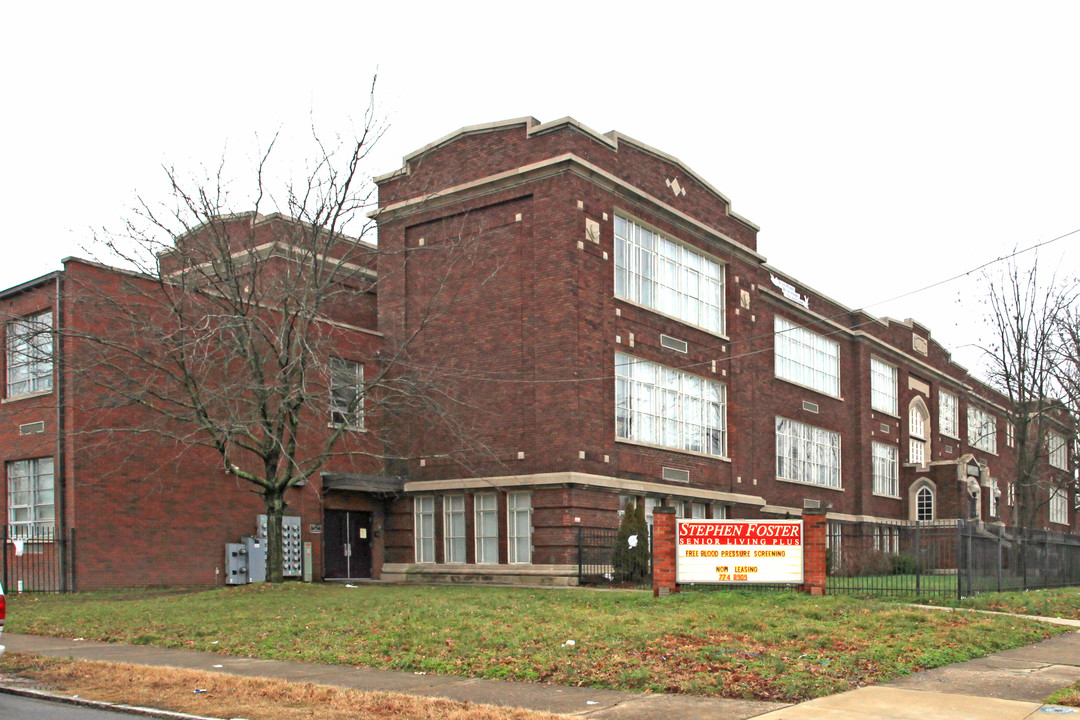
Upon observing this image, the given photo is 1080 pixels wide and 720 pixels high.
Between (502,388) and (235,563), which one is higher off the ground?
(502,388)

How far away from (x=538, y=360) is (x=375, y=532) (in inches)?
325

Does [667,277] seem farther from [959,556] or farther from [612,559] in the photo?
[959,556]

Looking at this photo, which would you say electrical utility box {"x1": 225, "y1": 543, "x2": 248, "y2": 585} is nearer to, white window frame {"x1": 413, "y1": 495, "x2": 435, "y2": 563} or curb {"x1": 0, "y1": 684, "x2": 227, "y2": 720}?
white window frame {"x1": 413, "y1": 495, "x2": 435, "y2": 563}

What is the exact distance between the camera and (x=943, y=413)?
57.9 m

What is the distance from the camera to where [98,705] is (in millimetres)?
10422

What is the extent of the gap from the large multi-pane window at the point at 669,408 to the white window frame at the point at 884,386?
1620 cm

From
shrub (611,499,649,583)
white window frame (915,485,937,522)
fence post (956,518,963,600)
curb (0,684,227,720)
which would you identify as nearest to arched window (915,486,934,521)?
white window frame (915,485,937,522)

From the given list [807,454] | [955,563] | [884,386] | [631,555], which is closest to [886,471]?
[884,386]

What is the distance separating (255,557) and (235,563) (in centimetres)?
65

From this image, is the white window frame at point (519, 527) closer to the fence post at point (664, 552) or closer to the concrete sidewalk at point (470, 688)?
the fence post at point (664, 552)

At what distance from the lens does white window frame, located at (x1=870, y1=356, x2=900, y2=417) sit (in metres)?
49.8

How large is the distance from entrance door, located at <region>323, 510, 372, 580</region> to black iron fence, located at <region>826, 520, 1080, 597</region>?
1451 centimetres

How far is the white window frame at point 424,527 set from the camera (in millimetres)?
32906

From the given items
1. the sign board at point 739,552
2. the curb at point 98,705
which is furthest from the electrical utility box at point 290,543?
the curb at point 98,705
